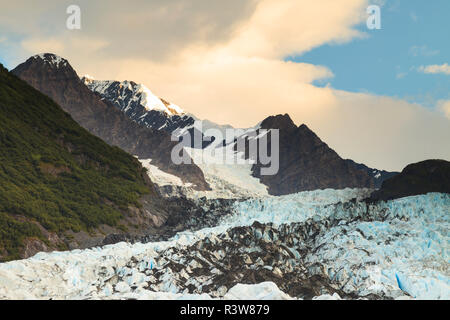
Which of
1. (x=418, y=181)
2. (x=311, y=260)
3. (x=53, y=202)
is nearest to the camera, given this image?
(x=311, y=260)

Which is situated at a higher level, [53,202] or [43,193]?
[43,193]

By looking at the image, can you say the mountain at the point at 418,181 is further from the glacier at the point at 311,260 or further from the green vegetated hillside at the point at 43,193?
the green vegetated hillside at the point at 43,193

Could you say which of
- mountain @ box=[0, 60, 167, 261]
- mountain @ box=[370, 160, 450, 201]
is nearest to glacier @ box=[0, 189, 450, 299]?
mountain @ box=[0, 60, 167, 261]

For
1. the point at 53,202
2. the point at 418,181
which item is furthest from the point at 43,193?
the point at 418,181

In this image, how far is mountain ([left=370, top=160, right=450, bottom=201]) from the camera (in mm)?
179250

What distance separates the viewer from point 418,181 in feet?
607

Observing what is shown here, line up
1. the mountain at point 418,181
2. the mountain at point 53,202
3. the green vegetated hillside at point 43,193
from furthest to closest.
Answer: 1. the mountain at point 418,181
2. the green vegetated hillside at point 43,193
3. the mountain at point 53,202

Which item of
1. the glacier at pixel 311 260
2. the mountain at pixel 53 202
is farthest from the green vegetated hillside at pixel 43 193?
the glacier at pixel 311 260

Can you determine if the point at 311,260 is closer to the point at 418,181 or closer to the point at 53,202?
the point at 53,202

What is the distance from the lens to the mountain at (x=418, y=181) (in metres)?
179

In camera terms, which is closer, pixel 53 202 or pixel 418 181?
pixel 53 202
